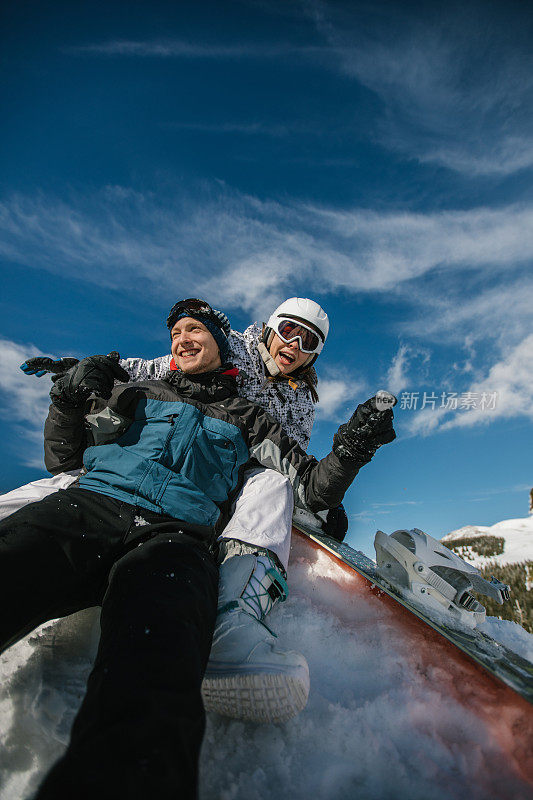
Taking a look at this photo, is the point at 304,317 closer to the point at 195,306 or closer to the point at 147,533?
the point at 195,306

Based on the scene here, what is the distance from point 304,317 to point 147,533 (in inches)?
122

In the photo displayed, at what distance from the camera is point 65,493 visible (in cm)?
208

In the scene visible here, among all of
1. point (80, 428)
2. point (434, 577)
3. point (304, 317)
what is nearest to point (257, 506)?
point (434, 577)

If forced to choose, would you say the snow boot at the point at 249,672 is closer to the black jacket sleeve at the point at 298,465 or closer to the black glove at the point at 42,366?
the black jacket sleeve at the point at 298,465

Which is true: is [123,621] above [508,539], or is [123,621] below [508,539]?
below

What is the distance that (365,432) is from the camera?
95.1 inches

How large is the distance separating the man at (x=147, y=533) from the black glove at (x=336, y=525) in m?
0.62

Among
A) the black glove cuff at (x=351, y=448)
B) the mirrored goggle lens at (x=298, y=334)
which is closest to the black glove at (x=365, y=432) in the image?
the black glove cuff at (x=351, y=448)

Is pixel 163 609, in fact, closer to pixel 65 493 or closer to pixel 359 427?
pixel 65 493

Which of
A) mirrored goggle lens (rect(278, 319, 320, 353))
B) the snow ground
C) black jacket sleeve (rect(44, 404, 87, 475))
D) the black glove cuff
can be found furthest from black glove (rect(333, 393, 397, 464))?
black jacket sleeve (rect(44, 404, 87, 475))

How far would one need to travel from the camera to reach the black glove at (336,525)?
132 inches

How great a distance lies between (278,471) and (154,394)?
113cm

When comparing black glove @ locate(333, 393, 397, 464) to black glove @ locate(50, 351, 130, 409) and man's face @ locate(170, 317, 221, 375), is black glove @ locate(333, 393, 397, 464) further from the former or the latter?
black glove @ locate(50, 351, 130, 409)

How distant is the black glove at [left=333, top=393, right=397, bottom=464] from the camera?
2.38 meters
